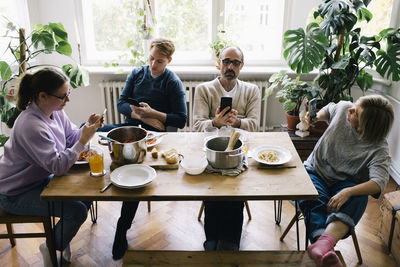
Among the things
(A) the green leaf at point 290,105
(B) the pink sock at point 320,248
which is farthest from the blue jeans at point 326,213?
(A) the green leaf at point 290,105

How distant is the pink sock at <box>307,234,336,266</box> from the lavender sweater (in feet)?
3.89

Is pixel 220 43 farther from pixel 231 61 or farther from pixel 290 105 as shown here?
pixel 231 61

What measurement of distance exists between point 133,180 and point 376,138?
4.25 feet

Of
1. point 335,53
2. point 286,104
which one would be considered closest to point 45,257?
point 286,104

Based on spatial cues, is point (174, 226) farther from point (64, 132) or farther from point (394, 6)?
point (394, 6)

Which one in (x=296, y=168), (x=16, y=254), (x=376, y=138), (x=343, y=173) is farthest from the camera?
(x=16, y=254)

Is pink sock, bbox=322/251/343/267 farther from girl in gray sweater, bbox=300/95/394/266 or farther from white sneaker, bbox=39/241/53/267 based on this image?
white sneaker, bbox=39/241/53/267

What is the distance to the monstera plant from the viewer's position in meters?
2.90

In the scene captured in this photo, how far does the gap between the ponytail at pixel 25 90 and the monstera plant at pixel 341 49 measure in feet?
7.01

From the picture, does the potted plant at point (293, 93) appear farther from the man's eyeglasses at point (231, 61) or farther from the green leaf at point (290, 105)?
the man's eyeglasses at point (231, 61)

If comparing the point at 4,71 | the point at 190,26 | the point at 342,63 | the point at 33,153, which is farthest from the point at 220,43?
the point at 33,153

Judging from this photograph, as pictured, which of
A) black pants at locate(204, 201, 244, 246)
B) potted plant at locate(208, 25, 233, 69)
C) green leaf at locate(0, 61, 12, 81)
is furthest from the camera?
potted plant at locate(208, 25, 233, 69)

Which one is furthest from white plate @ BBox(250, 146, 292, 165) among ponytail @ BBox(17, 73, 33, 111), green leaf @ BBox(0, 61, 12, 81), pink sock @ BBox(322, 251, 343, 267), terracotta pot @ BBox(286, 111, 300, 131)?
green leaf @ BBox(0, 61, 12, 81)

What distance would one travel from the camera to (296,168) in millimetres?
1771
